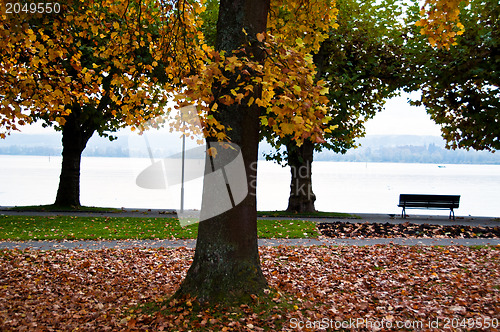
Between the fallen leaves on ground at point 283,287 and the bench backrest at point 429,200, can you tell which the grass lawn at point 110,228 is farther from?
the bench backrest at point 429,200

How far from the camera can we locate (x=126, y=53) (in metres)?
9.16

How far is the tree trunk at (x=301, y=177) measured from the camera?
58.0 ft

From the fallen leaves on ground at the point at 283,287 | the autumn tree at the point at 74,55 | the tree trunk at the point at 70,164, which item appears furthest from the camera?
the tree trunk at the point at 70,164

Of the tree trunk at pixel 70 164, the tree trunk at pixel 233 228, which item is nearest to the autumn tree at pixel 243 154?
the tree trunk at pixel 233 228

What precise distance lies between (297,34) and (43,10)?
5651mm

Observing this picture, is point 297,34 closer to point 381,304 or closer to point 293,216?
point 381,304

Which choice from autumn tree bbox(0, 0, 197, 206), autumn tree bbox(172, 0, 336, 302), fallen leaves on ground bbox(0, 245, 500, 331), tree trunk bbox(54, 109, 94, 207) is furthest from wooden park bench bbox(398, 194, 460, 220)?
tree trunk bbox(54, 109, 94, 207)

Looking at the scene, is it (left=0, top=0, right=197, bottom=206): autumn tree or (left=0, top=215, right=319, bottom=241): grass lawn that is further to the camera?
(left=0, top=215, right=319, bottom=241): grass lawn

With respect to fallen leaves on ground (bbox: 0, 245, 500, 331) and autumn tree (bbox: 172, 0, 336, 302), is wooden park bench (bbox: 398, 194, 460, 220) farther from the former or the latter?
autumn tree (bbox: 172, 0, 336, 302)

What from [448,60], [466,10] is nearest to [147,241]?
[448,60]

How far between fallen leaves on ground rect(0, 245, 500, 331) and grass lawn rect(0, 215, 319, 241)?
2.13 m

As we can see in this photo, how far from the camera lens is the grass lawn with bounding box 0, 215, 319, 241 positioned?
1177 cm

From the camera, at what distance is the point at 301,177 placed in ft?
58.0

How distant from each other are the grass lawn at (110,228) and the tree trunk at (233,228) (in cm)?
618
